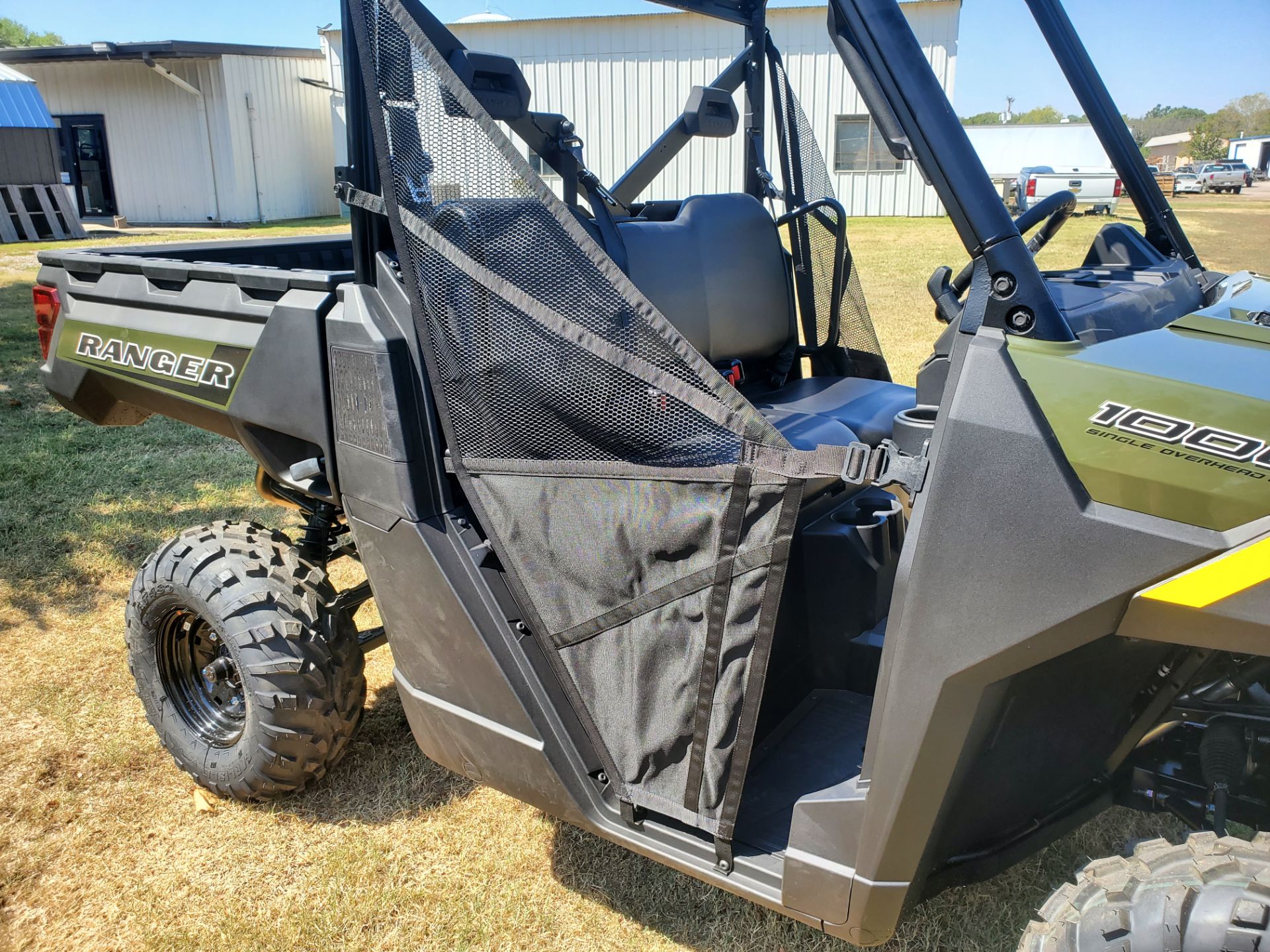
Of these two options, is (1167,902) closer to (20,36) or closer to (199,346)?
(199,346)

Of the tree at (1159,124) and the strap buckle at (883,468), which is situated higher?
the tree at (1159,124)

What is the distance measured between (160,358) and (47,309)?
570mm

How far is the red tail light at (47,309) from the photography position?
2709 millimetres

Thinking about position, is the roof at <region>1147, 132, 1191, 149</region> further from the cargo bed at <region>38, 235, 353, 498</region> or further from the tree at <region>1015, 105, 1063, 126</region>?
the cargo bed at <region>38, 235, 353, 498</region>

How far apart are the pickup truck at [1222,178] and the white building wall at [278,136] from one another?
26.3 metres

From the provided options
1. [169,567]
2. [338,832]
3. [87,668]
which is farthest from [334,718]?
[87,668]

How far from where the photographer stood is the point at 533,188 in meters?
1.52

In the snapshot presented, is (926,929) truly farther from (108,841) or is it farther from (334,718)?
(108,841)

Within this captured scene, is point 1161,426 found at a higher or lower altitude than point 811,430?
higher

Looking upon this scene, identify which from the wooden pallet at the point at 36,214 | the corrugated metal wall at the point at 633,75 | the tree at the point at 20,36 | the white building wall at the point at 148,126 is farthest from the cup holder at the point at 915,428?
the tree at the point at 20,36

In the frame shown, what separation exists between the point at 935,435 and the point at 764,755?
85 cm

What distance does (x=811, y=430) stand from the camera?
2.28 meters

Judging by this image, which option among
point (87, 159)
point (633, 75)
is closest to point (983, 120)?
point (633, 75)

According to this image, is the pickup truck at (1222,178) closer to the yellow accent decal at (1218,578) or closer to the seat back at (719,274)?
the seat back at (719,274)
